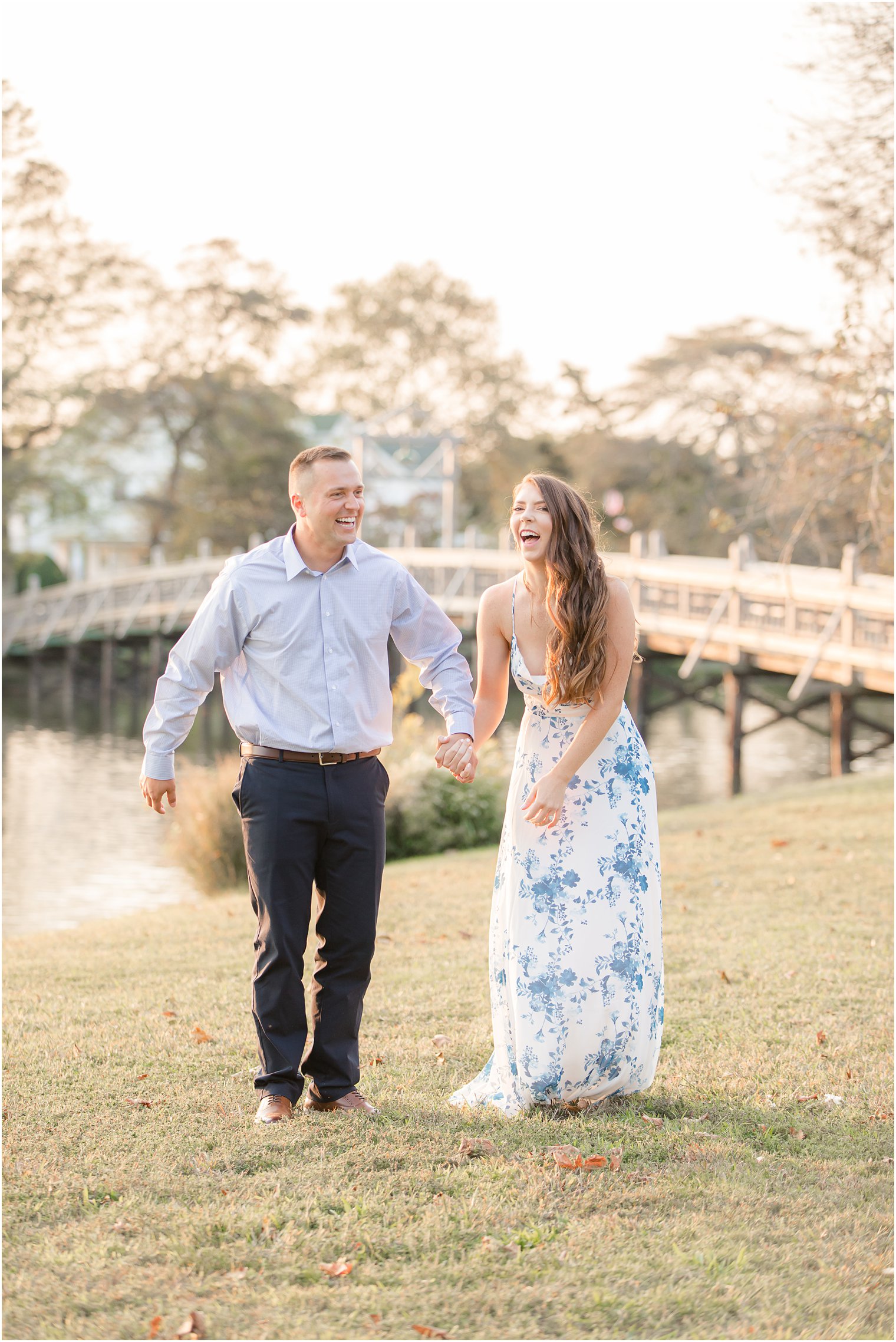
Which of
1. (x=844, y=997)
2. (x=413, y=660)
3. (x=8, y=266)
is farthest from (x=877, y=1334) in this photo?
(x=8, y=266)

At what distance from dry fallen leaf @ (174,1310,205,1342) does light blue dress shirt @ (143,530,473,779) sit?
1635mm

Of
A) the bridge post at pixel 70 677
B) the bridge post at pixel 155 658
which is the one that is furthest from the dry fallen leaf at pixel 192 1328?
the bridge post at pixel 70 677

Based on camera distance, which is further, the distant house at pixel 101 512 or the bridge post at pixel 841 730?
the distant house at pixel 101 512

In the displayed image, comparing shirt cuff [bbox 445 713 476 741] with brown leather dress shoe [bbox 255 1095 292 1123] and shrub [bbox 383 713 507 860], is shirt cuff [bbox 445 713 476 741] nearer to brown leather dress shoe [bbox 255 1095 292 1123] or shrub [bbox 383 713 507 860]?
brown leather dress shoe [bbox 255 1095 292 1123]

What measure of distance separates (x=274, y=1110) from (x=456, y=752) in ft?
4.01

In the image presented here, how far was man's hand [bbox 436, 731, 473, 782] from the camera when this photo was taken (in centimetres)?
406

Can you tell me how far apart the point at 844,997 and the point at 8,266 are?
30.2 m

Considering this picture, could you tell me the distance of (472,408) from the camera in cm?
4628

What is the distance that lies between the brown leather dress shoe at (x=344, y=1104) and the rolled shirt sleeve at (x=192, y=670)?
1.13m

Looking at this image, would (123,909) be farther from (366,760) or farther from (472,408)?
(472,408)

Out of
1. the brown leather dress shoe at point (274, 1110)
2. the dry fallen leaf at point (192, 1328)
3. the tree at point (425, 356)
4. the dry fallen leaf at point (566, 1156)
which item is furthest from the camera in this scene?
the tree at point (425, 356)

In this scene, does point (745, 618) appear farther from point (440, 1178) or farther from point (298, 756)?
point (440, 1178)

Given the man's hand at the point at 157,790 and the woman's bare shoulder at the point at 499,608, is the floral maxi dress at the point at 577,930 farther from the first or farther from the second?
the man's hand at the point at 157,790

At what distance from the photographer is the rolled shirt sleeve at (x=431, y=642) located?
427cm
